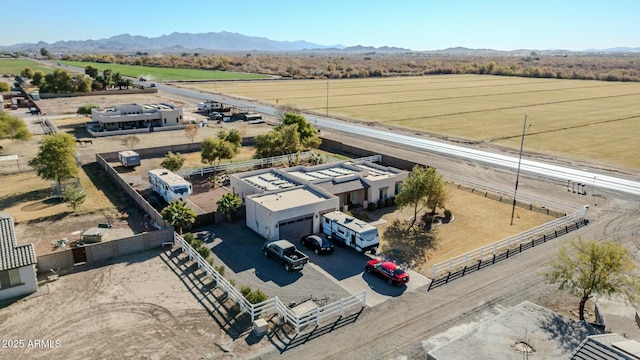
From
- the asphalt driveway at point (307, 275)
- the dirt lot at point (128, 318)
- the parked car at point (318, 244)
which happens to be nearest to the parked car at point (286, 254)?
the asphalt driveway at point (307, 275)

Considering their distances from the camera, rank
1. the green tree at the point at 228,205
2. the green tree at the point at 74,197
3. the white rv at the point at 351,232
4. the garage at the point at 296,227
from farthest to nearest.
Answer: the green tree at the point at 74,197, the green tree at the point at 228,205, the garage at the point at 296,227, the white rv at the point at 351,232

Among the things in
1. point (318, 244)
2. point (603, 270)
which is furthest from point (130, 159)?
point (603, 270)

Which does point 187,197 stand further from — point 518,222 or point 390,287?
point 518,222

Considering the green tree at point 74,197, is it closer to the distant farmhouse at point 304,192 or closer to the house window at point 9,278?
the distant farmhouse at point 304,192

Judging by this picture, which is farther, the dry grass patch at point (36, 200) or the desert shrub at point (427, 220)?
the dry grass patch at point (36, 200)

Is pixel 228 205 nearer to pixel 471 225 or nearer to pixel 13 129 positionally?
pixel 471 225

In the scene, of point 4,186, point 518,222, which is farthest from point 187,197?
point 518,222
